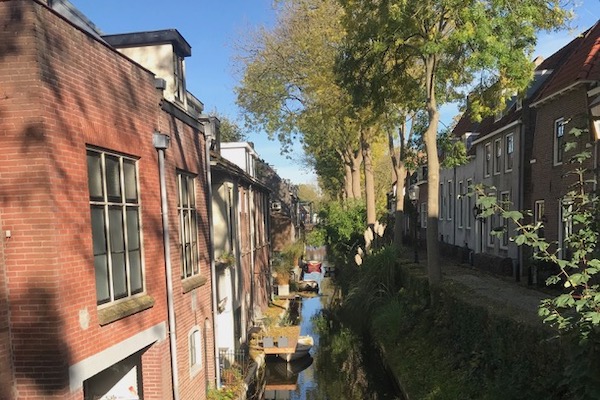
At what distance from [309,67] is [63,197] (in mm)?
19238

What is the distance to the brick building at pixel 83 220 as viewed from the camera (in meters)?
5.12

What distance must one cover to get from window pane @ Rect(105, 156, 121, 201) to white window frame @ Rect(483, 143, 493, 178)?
20.3 metres

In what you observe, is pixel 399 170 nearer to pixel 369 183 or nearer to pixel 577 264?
pixel 369 183

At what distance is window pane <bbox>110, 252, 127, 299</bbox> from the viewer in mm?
6621

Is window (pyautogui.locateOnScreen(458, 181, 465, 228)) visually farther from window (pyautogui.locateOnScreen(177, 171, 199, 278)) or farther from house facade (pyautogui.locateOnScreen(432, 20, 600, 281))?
window (pyautogui.locateOnScreen(177, 171, 199, 278))

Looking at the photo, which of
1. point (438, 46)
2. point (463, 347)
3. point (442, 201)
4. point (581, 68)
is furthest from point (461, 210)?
point (438, 46)

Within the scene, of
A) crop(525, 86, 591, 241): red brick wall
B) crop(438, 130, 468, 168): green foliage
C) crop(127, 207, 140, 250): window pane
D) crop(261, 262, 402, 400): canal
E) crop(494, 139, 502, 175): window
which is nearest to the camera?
crop(127, 207, 140, 250): window pane

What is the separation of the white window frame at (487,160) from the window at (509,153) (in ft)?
5.68

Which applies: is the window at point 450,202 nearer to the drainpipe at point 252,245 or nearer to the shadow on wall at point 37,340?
the drainpipe at point 252,245

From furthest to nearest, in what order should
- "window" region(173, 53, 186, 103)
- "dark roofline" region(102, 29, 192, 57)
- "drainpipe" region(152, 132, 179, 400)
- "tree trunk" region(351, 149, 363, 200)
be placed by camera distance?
"tree trunk" region(351, 149, 363, 200) < "window" region(173, 53, 186, 103) < "dark roofline" region(102, 29, 192, 57) < "drainpipe" region(152, 132, 179, 400)

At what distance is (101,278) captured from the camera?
6316 millimetres

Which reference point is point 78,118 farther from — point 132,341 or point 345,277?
point 345,277

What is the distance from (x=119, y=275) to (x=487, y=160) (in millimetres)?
21266

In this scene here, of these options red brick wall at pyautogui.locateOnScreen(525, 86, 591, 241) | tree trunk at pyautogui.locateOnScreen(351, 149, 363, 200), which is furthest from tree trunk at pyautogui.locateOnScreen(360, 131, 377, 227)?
red brick wall at pyautogui.locateOnScreen(525, 86, 591, 241)
